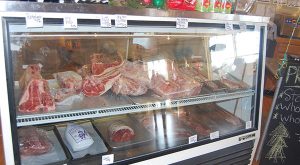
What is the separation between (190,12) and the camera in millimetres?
1472

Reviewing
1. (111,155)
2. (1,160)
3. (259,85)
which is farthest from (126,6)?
(259,85)

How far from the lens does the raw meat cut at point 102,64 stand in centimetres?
161

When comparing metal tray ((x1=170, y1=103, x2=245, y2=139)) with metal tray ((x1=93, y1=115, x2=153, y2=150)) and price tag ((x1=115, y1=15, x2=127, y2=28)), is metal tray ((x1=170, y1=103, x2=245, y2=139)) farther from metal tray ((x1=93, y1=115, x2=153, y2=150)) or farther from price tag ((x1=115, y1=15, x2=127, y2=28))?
price tag ((x1=115, y1=15, x2=127, y2=28))

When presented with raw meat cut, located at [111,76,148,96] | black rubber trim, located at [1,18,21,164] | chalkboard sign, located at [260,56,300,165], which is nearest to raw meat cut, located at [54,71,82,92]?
raw meat cut, located at [111,76,148,96]

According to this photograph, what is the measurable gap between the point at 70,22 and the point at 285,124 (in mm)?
2287

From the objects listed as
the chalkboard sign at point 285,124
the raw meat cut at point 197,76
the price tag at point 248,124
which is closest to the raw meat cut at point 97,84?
the raw meat cut at point 197,76

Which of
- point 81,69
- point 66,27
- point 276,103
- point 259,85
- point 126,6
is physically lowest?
point 276,103

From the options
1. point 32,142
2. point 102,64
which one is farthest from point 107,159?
point 102,64

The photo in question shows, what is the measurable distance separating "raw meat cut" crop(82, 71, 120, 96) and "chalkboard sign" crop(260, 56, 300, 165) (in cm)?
177

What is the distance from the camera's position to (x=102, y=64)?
1.64 m

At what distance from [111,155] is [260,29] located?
134 centimetres

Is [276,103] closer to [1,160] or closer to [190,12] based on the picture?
Result: [190,12]

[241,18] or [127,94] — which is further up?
[241,18]

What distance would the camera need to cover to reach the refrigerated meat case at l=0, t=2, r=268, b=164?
3.77ft
